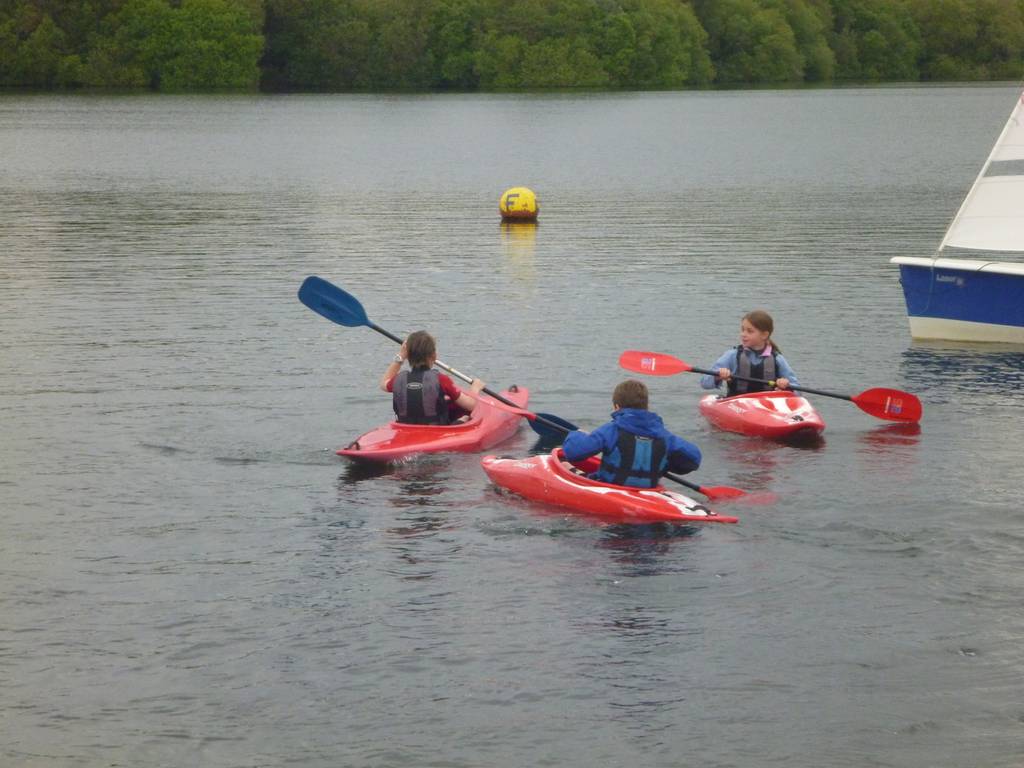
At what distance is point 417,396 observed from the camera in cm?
1630

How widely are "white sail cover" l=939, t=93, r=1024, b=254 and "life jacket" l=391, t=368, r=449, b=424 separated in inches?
416

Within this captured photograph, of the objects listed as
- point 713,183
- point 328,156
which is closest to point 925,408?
point 713,183

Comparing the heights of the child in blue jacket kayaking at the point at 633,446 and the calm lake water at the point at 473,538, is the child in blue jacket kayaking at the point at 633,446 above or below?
above

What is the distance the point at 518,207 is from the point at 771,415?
77.1ft

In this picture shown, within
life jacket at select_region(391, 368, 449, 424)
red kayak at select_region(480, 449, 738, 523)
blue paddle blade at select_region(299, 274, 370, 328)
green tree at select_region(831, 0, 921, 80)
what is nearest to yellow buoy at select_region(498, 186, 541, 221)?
blue paddle blade at select_region(299, 274, 370, 328)

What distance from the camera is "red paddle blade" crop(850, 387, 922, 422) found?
17.8 metres

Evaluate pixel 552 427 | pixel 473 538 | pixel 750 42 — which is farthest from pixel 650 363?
pixel 750 42

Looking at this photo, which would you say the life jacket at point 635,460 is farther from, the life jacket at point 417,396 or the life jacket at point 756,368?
the life jacket at point 756,368

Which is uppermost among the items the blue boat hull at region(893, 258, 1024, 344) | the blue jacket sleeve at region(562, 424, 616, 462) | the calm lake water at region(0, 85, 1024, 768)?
the blue boat hull at region(893, 258, 1024, 344)

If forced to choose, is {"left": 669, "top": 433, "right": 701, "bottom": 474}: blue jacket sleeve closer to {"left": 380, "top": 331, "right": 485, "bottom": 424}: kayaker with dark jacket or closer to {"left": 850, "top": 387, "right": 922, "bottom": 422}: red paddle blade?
{"left": 380, "top": 331, "right": 485, "bottom": 424}: kayaker with dark jacket

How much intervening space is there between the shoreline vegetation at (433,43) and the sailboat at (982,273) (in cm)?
11784

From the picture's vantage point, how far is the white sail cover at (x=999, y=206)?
2370 centimetres

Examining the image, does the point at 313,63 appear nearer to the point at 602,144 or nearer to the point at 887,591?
the point at 602,144

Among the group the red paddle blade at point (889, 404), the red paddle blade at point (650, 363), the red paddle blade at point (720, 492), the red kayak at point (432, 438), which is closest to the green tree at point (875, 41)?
the red paddle blade at point (650, 363)
